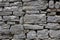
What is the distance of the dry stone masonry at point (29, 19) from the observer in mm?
1687

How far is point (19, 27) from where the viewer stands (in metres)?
1.75

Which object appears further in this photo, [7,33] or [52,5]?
[7,33]

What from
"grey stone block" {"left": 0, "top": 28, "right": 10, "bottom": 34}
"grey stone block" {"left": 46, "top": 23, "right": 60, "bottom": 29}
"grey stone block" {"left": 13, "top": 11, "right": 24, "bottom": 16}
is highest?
"grey stone block" {"left": 13, "top": 11, "right": 24, "bottom": 16}

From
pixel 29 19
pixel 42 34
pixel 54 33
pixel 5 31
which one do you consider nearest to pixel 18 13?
pixel 29 19

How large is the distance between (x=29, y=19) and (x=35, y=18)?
3.6 inches

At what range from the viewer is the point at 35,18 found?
1710mm

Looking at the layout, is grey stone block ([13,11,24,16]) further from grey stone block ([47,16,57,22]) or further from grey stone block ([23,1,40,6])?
grey stone block ([47,16,57,22])

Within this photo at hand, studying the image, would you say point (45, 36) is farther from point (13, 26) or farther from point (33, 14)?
point (13, 26)

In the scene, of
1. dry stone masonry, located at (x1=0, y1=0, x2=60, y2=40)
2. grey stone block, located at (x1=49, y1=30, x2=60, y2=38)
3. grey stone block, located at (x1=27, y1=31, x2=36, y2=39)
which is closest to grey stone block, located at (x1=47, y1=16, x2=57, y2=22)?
dry stone masonry, located at (x1=0, y1=0, x2=60, y2=40)

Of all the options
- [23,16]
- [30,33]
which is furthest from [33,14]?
[30,33]

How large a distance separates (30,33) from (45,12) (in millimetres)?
383

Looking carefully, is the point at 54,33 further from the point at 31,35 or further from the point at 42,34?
the point at 31,35

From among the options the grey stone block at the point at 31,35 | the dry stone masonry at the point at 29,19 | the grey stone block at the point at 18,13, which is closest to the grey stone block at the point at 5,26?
the dry stone masonry at the point at 29,19

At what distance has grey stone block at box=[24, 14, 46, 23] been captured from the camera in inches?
66.8
